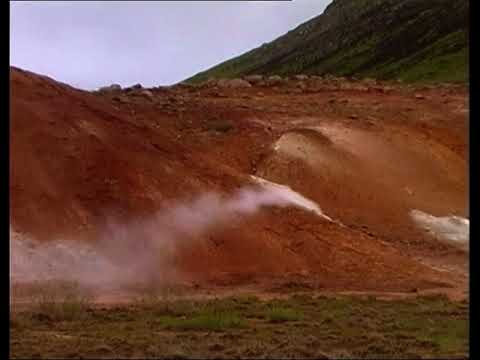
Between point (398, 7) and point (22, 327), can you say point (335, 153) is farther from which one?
point (398, 7)

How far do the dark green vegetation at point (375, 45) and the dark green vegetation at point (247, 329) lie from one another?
32.6 m

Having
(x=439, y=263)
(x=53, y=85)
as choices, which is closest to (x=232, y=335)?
(x=439, y=263)

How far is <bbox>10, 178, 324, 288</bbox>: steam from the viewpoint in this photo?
51.8 feet

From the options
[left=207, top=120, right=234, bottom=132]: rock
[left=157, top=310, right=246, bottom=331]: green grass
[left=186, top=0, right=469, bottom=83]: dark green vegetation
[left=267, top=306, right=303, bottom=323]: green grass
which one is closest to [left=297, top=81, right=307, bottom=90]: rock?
[left=207, top=120, right=234, bottom=132]: rock

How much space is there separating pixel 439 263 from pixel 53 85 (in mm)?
7904

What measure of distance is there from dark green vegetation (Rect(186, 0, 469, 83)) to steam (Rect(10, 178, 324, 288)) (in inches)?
1156

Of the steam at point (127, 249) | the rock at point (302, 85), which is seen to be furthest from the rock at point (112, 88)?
the steam at point (127, 249)

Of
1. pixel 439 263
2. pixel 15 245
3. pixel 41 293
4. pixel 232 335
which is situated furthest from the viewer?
pixel 439 263

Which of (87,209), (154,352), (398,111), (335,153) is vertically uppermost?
(398,111)

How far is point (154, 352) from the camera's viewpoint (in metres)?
10.1

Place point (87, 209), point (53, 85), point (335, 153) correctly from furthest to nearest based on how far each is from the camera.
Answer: point (335, 153) → point (53, 85) → point (87, 209)

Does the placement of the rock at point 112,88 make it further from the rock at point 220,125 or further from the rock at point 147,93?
the rock at point 220,125

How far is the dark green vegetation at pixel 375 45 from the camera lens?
55781mm

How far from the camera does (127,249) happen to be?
54.3 ft
